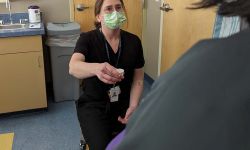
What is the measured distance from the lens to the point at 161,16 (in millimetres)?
3061

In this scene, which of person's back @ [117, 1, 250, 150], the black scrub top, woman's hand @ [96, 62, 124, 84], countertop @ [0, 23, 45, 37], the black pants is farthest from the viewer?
countertop @ [0, 23, 45, 37]

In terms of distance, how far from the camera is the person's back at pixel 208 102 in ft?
1.47

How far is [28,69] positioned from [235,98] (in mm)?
2517

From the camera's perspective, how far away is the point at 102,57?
181cm

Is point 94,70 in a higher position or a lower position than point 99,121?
higher

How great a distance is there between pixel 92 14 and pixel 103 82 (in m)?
1.62

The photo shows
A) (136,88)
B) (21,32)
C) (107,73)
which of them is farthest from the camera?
(21,32)

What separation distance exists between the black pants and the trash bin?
1.22 metres

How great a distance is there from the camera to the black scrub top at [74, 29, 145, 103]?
180 centimetres

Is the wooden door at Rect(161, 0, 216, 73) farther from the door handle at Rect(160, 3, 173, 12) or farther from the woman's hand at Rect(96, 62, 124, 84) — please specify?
the woman's hand at Rect(96, 62, 124, 84)

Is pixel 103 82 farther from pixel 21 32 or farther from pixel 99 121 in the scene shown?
pixel 21 32

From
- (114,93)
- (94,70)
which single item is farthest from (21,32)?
(94,70)

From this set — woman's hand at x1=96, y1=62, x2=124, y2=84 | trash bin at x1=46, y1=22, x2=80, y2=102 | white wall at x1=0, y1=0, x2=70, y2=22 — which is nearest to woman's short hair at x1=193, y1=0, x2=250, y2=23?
woman's hand at x1=96, y1=62, x2=124, y2=84

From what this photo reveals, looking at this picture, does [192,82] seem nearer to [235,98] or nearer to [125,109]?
[235,98]
